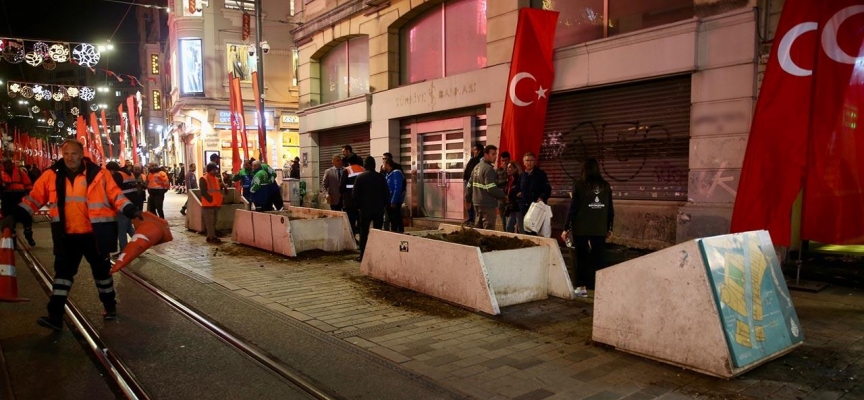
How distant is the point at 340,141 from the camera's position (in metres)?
19.2

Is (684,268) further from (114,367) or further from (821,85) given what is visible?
(114,367)

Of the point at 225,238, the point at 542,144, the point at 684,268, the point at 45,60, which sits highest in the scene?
the point at 45,60

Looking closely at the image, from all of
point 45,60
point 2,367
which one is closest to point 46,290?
point 2,367

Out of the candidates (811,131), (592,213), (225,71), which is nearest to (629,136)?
(811,131)

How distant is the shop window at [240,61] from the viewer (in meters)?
31.2

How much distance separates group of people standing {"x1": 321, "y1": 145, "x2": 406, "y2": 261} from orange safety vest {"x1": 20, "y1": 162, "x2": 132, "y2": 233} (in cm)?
394

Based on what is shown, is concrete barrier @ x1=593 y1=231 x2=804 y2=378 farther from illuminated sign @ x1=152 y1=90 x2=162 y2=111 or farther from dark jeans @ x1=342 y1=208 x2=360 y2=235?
illuminated sign @ x1=152 y1=90 x2=162 y2=111

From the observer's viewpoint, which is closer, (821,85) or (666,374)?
(666,374)

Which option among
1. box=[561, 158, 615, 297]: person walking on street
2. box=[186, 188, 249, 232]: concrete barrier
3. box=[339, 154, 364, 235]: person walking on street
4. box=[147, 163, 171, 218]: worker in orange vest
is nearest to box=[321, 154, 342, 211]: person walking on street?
box=[339, 154, 364, 235]: person walking on street

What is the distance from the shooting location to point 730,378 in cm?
413

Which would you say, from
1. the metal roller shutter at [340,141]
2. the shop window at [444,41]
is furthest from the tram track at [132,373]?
the metal roller shutter at [340,141]

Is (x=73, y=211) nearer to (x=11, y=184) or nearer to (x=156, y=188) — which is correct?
(x=156, y=188)

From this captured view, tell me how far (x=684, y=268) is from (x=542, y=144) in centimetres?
778

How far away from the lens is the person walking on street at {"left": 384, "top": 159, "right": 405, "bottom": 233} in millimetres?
11383
